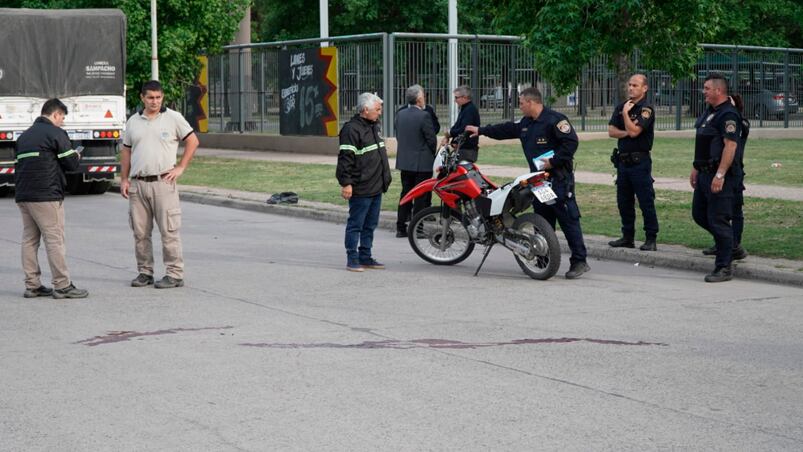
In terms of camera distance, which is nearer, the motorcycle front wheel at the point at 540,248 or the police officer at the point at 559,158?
the motorcycle front wheel at the point at 540,248

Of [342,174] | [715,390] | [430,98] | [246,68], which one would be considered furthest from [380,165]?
[246,68]

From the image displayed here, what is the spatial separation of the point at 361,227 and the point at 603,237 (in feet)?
10.4

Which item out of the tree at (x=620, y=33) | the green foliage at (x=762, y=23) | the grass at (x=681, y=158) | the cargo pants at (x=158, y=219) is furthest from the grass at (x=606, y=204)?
the green foliage at (x=762, y=23)

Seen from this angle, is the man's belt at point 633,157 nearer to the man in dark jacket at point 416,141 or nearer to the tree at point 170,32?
the man in dark jacket at point 416,141

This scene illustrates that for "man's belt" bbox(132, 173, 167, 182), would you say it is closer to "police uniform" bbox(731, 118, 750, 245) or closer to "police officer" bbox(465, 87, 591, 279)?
"police officer" bbox(465, 87, 591, 279)

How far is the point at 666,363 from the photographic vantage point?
24.9ft

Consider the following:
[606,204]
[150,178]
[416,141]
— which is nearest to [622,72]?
[606,204]

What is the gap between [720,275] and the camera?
442 inches

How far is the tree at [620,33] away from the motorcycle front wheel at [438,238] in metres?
7.86

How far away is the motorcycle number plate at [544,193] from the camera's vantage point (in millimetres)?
11229

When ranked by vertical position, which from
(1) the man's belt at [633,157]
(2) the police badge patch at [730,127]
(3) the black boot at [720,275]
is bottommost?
(3) the black boot at [720,275]

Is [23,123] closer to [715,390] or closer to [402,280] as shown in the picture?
[402,280]

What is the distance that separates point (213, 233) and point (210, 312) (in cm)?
610

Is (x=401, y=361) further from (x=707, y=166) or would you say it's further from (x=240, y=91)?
(x=240, y=91)
